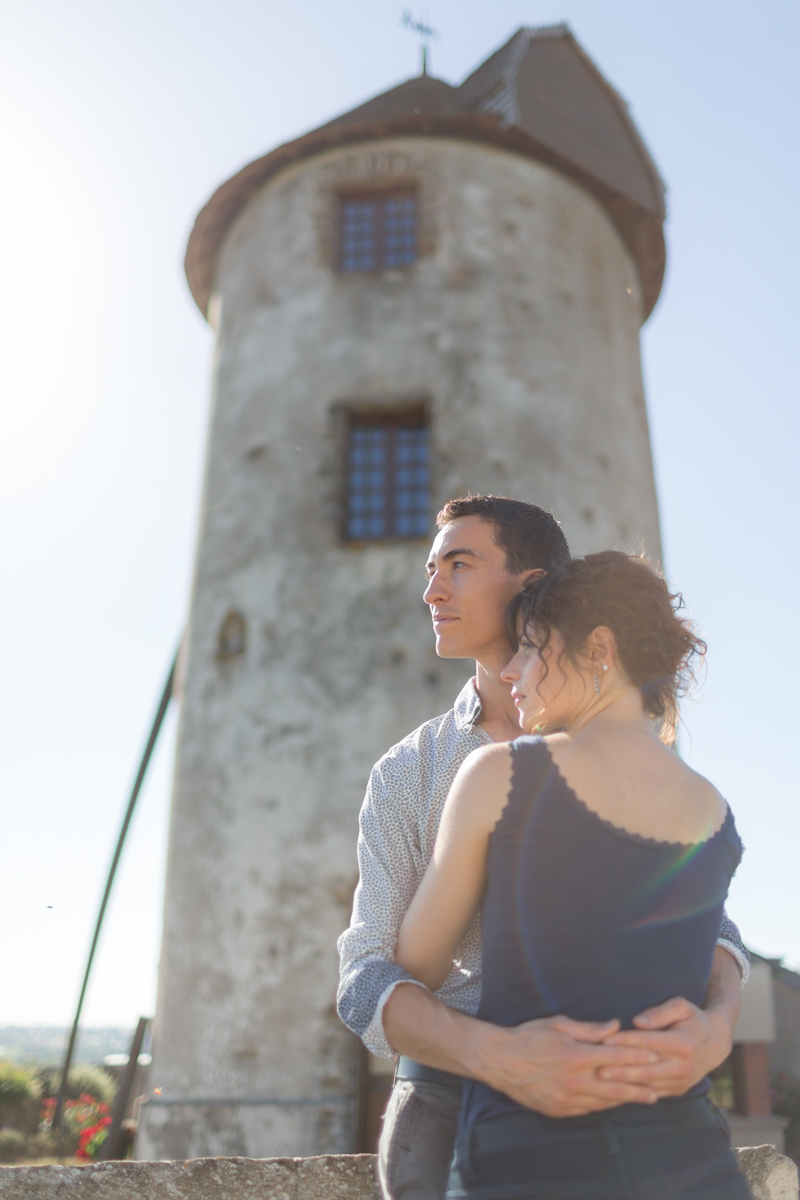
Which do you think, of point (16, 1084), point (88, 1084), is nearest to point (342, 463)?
point (16, 1084)

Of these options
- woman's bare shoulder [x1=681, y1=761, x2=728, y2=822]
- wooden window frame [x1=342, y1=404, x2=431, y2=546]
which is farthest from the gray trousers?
wooden window frame [x1=342, y1=404, x2=431, y2=546]

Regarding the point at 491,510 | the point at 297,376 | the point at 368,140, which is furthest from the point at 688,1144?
the point at 368,140

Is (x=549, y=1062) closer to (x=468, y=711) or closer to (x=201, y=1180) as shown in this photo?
Result: (x=468, y=711)

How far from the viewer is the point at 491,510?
249 centimetres

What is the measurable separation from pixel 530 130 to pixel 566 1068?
36.8 ft

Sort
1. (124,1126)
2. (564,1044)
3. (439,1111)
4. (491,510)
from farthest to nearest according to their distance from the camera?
(124,1126) → (491,510) → (439,1111) → (564,1044)

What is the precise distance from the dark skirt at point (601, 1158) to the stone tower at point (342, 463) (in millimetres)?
7031

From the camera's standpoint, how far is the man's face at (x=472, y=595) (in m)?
2.40

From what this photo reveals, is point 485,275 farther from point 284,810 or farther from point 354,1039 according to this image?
point 354,1039

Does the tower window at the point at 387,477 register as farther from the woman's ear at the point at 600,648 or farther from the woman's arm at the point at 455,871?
the woman's arm at the point at 455,871

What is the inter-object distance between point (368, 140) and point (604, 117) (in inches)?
139

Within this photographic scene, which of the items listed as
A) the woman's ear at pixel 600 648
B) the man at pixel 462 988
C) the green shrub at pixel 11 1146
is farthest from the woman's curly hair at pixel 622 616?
the green shrub at pixel 11 1146

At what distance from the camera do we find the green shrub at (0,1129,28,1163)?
11.4 m

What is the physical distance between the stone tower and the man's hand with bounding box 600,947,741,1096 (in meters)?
7.06
